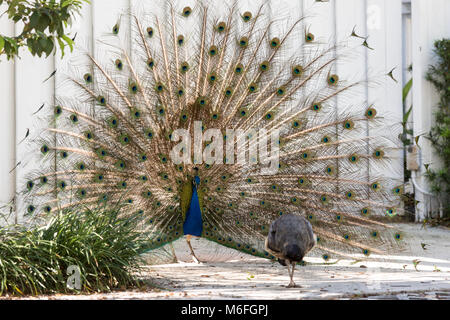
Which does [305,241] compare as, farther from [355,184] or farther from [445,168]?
[445,168]

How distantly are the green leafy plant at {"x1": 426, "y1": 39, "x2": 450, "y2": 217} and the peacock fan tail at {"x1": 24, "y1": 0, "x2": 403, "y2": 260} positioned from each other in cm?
377

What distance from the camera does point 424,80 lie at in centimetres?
941

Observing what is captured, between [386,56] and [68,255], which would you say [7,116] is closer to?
[68,255]

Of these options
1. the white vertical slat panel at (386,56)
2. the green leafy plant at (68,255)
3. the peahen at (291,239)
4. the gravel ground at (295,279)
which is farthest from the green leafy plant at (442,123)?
the green leafy plant at (68,255)

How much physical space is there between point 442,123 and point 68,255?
6654mm

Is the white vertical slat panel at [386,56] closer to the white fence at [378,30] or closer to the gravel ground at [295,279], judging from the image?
the white fence at [378,30]

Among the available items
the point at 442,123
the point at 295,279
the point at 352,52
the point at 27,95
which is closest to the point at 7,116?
the point at 27,95

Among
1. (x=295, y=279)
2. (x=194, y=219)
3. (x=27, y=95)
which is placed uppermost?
(x=27, y=95)

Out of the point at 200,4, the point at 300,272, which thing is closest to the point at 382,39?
the point at 200,4

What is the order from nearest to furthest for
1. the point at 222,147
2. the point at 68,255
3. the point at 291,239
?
the point at 68,255
the point at 291,239
the point at 222,147

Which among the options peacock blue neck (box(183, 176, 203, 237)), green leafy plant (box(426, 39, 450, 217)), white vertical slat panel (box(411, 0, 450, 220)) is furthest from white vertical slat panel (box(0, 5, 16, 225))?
green leafy plant (box(426, 39, 450, 217))

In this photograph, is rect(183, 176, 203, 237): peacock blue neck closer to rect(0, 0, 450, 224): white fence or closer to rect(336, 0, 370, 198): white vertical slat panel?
rect(0, 0, 450, 224): white fence

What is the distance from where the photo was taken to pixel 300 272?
18.1 feet

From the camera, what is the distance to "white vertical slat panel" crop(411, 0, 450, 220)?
930 cm
